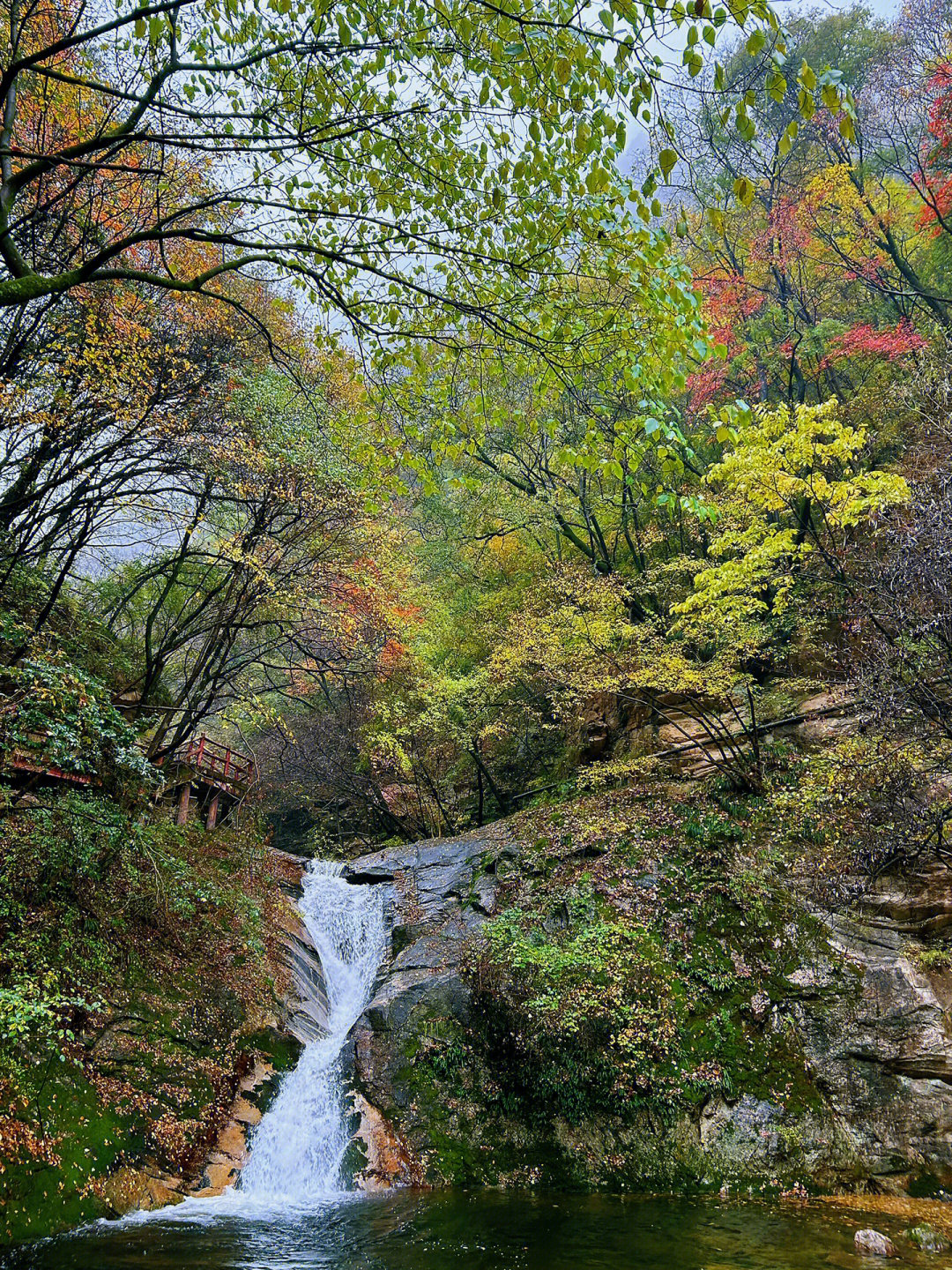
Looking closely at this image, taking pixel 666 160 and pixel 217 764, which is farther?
pixel 217 764

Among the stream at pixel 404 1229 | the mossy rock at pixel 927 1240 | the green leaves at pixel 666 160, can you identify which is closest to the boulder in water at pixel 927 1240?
the mossy rock at pixel 927 1240

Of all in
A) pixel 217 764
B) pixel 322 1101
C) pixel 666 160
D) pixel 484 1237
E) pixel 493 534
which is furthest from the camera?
pixel 217 764

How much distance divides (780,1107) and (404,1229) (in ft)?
14.3

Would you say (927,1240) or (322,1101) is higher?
(927,1240)

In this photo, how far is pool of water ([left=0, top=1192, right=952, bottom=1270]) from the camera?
17.9ft

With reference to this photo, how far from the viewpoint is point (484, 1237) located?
6.20 m

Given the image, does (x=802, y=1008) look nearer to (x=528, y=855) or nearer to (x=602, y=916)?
(x=602, y=916)

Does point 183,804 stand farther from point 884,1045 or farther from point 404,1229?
point 884,1045

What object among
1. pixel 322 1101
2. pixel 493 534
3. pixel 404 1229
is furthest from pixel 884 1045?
pixel 493 534

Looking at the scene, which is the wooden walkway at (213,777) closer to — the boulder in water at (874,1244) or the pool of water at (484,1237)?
the pool of water at (484,1237)

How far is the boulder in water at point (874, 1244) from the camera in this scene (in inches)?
221

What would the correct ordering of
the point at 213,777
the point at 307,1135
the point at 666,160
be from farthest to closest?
1. the point at 213,777
2. the point at 307,1135
3. the point at 666,160

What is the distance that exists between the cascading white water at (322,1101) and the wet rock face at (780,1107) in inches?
17.6

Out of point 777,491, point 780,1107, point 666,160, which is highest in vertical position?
point 777,491
